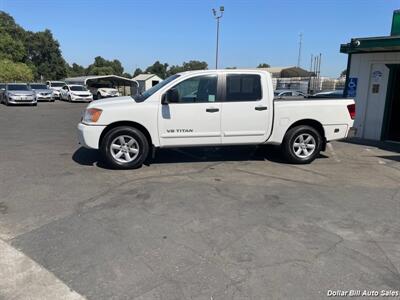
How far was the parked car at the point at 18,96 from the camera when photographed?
23.5m

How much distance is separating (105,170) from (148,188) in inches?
56.2

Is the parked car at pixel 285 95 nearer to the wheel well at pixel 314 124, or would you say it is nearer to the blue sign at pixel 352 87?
the wheel well at pixel 314 124

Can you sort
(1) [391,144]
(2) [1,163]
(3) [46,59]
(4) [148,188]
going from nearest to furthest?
(4) [148,188], (2) [1,163], (1) [391,144], (3) [46,59]

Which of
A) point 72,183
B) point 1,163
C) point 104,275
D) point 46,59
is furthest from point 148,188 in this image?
point 46,59

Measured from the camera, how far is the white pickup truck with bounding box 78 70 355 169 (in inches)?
269

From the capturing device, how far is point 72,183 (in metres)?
6.00

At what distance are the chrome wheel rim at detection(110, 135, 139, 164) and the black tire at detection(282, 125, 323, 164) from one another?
3.04 m

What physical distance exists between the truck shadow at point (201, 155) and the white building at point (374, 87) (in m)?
3.65

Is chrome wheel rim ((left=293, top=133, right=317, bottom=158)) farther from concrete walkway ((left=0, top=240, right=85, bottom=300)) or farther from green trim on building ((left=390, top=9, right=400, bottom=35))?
green trim on building ((left=390, top=9, right=400, bottom=35))

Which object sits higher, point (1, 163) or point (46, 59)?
point (46, 59)

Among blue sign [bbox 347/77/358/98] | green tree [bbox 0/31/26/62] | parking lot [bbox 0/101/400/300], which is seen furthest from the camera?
green tree [bbox 0/31/26/62]

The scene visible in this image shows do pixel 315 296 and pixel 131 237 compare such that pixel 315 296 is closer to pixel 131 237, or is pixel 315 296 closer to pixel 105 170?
pixel 131 237

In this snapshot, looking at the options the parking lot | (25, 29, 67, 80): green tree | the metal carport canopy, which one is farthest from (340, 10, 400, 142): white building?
(25, 29, 67, 80): green tree

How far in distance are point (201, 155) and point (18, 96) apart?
19.4m
